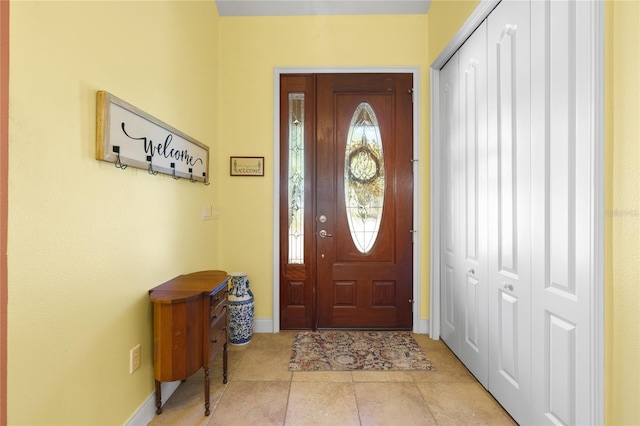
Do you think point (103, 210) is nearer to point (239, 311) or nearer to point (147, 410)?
point (147, 410)

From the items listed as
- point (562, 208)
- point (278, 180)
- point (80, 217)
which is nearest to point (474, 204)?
point (562, 208)

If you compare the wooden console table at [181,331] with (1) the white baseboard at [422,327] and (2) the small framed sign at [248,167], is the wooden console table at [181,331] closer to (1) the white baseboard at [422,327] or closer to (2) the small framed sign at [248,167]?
(2) the small framed sign at [248,167]

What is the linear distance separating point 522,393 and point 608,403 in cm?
52

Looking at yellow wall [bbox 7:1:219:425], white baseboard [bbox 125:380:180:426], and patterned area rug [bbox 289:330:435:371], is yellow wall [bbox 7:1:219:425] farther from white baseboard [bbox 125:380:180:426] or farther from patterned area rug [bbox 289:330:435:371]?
patterned area rug [bbox 289:330:435:371]

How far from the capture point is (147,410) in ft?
5.70

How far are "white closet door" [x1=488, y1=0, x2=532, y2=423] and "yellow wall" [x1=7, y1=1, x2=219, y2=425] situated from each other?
2.09 meters

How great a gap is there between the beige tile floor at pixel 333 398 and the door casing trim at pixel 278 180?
0.61 meters

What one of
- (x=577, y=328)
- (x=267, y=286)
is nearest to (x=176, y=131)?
(x=267, y=286)

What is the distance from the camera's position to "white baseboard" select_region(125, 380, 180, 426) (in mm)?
1638

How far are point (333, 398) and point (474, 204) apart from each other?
162cm

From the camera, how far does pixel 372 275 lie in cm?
305

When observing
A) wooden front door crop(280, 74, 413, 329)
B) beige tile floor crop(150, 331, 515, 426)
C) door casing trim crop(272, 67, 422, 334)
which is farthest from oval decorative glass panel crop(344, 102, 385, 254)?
beige tile floor crop(150, 331, 515, 426)

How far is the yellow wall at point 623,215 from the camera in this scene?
1.11m

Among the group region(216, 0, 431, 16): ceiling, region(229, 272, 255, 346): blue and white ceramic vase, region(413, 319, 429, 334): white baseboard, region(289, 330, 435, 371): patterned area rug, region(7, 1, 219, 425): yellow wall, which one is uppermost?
region(216, 0, 431, 16): ceiling
